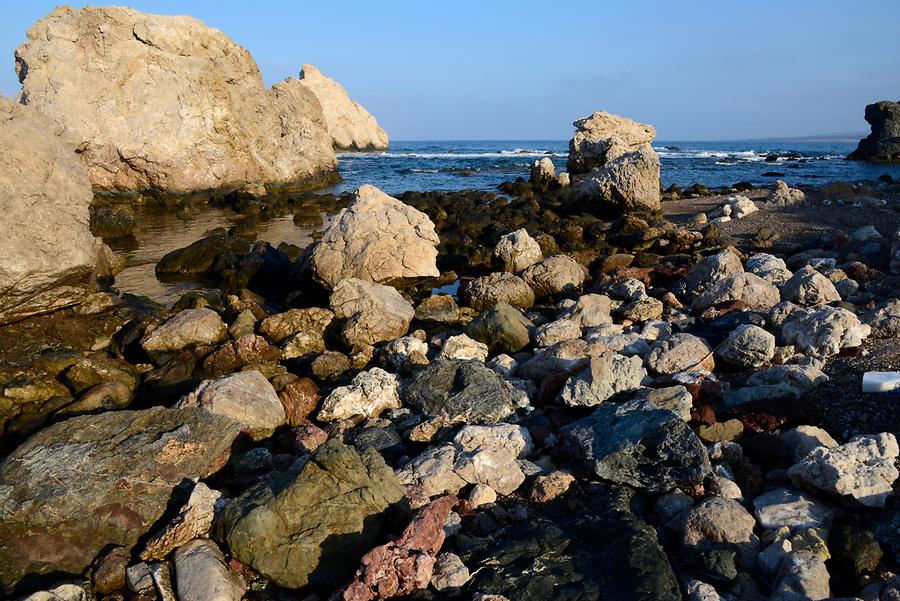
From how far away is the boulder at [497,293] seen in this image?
11516 mm

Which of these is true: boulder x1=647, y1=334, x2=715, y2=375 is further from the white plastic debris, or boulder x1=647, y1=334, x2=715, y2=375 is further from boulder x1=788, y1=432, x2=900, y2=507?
boulder x1=788, y1=432, x2=900, y2=507

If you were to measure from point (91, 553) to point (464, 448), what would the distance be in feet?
9.89

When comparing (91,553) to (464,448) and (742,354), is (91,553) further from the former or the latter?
(742,354)

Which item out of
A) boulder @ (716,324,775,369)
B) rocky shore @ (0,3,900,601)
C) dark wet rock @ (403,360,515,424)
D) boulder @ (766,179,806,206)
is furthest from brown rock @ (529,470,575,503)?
boulder @ (766,179,806,206)

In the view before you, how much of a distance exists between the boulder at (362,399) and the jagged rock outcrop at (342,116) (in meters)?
75.2

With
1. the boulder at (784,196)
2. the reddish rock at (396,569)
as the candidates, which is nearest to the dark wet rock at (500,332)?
the reddish rock at (396,569)

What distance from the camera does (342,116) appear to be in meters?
86.9

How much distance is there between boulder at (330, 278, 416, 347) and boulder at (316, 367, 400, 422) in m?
2.06

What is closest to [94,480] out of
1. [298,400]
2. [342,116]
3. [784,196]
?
[298,400]

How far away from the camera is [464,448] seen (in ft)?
18.4

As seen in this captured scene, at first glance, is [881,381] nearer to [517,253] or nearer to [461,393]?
[461,393]

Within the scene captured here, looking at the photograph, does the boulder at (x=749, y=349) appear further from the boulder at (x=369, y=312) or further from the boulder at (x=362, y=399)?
the boulder at (x=369, y=312)

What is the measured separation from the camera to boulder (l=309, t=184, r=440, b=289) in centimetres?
1245

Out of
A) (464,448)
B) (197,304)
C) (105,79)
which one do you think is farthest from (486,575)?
(105,79)
